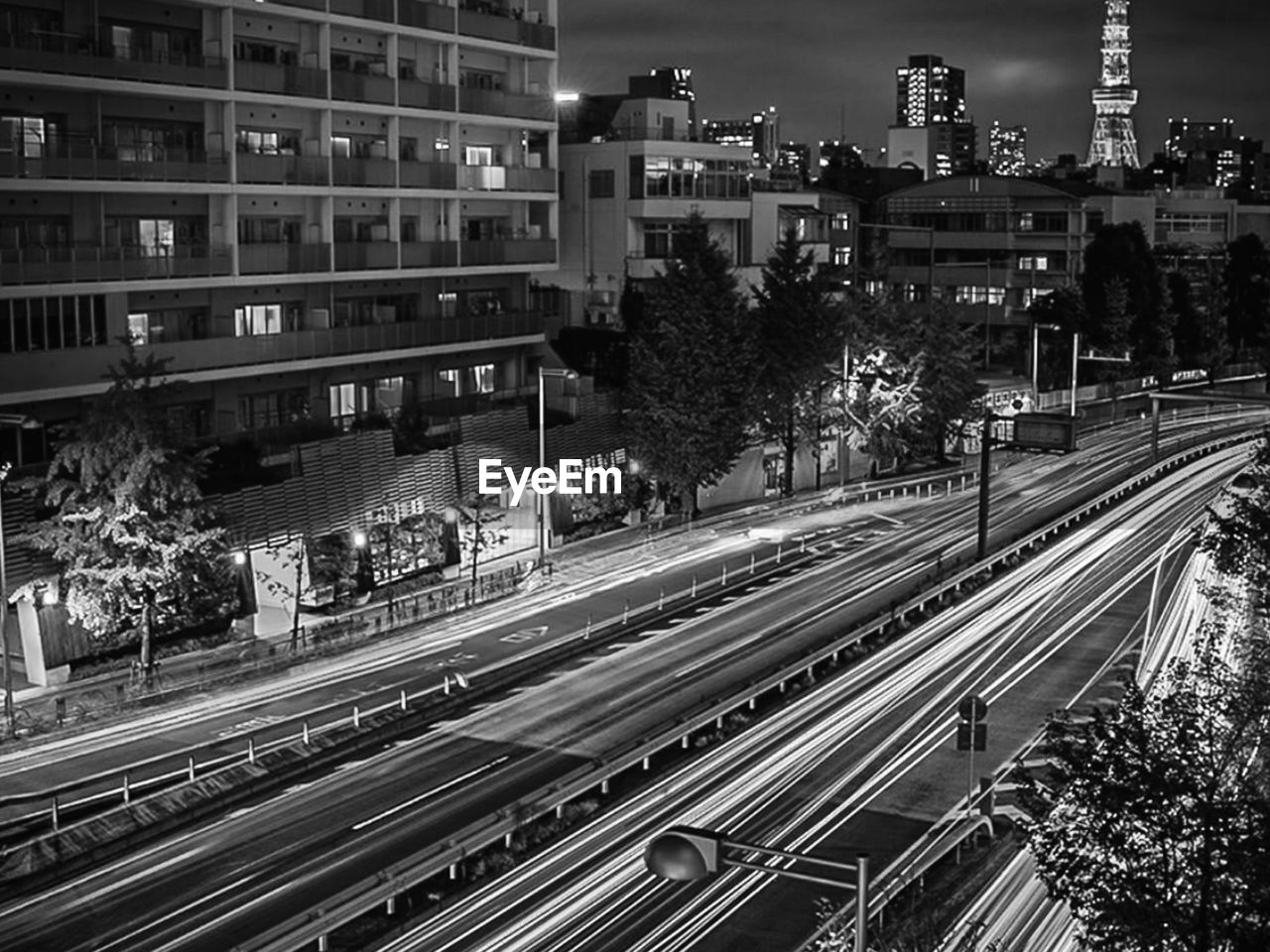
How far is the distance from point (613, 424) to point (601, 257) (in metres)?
19.3

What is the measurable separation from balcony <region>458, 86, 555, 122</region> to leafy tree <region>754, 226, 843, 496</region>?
9.44m

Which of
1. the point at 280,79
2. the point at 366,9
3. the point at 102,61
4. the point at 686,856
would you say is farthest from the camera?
the point at 366,9

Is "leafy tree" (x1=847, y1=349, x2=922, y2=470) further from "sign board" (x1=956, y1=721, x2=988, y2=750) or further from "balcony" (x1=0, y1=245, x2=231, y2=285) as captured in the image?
"sign board" (x1=956, y1=721, x2=988, y2=750)

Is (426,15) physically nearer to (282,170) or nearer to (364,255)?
(364,255)

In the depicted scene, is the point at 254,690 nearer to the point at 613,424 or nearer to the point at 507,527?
the point at 507,527

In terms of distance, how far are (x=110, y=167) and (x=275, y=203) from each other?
23.5 ft

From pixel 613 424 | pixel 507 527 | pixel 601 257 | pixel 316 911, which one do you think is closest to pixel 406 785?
pixel 316 911

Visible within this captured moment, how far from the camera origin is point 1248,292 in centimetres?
9862

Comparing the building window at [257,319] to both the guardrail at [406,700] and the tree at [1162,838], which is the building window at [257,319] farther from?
the tree at [1162,838]

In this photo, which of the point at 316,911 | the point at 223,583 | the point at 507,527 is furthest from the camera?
the point at 507,527

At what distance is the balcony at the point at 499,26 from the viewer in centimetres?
5228

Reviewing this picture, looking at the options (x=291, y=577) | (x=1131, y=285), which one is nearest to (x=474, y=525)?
(x=291, y=577)

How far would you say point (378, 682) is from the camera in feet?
107

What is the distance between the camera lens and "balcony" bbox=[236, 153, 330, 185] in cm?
4400
